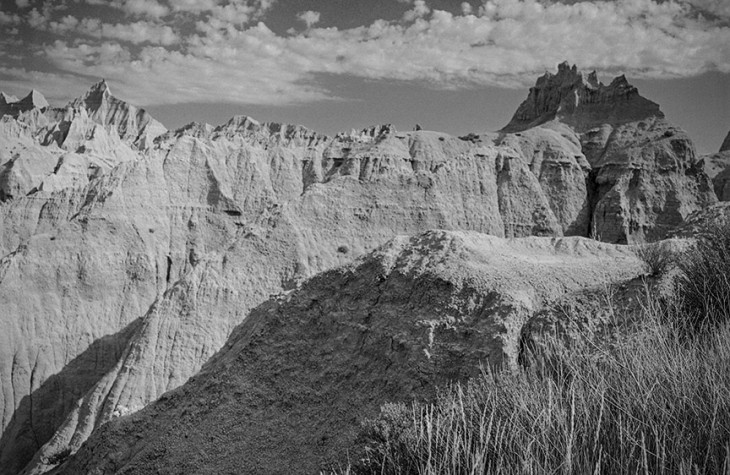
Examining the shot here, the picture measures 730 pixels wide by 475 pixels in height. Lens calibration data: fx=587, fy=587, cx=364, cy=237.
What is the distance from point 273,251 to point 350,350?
19120 mm

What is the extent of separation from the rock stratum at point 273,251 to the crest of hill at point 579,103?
5304 mm

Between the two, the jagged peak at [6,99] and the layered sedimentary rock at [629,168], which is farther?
the jagged peak at [6,99]

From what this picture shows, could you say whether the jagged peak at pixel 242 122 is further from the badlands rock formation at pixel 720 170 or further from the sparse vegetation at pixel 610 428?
the sparse vegetation at pixel 610 428

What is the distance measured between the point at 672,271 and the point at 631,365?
4.96 metres

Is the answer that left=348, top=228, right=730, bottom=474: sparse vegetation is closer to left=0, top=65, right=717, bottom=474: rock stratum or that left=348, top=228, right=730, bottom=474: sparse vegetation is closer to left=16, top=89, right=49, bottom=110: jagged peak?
left=0, top=65, right=717, bottom=474: rock stratum

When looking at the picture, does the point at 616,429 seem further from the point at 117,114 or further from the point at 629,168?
the point at 117,114

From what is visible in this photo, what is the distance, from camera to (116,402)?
28.1 m

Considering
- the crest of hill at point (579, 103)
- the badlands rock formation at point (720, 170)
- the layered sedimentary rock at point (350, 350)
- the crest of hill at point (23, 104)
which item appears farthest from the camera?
the crest of hill at point (23, 104)

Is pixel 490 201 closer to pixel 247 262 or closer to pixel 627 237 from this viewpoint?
pixel 627 237

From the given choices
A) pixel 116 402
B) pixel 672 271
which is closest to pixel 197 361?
pixel 116 402

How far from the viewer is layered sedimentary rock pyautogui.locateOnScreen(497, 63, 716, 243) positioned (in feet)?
206

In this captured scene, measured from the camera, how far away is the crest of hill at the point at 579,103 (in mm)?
89812

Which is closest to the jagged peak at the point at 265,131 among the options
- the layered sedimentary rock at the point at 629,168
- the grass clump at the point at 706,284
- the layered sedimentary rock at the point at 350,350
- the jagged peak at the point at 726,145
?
the layered sedimentary rock at the point at 629,168

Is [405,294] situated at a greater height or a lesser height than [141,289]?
greater
